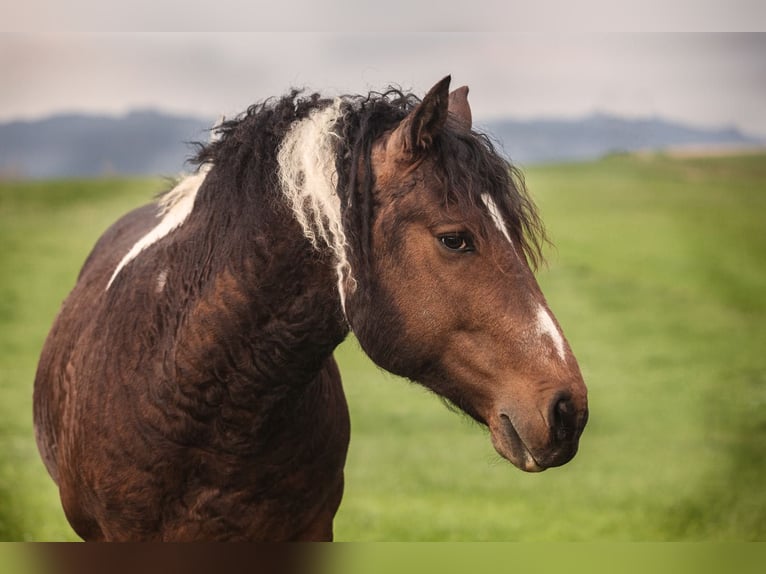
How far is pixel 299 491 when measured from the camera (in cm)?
152

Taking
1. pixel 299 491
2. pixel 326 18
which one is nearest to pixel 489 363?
pixel 299 491

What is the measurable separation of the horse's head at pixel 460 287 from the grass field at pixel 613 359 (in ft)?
5.80

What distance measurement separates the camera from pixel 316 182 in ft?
4.04

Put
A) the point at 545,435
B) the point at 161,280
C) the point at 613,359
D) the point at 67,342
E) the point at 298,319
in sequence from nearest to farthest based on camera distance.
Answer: the point at 545,435
the point at 298,319
the point at 161,280
the point at 67,342
the point at 613,359

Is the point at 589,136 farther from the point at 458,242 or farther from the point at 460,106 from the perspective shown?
the point at 458,242

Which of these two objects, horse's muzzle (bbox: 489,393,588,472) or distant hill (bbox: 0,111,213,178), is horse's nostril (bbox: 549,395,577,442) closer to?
horse's muzzle (bbox: 489,393,588,472)

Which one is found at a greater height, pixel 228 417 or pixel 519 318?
pixel 519 318

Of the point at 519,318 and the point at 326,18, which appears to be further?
the point at 326,18

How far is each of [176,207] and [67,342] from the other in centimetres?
45

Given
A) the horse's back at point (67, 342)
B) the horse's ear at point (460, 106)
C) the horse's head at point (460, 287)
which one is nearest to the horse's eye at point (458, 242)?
the horse's head at point (460, 287)

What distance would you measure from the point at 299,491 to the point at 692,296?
1.96 meters

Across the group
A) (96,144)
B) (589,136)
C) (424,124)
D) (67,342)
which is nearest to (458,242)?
(424,124)

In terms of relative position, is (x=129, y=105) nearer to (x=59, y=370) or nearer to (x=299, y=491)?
(x=59, y=370)

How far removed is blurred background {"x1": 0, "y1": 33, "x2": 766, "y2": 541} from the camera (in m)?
2.72
